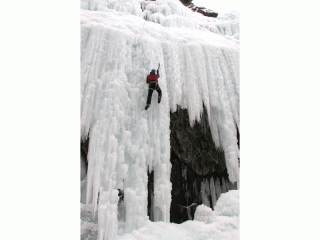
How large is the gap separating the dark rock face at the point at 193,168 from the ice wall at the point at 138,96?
109 mm

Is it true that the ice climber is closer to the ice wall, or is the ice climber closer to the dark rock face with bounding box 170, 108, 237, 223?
the ice wall

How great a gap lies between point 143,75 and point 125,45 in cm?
46

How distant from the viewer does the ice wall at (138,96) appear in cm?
253

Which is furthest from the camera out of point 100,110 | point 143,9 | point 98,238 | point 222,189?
point 143,9

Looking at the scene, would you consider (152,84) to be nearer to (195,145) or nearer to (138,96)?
(138,96)

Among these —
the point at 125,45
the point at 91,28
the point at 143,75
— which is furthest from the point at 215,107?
the point at 91,28

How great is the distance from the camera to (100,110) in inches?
103

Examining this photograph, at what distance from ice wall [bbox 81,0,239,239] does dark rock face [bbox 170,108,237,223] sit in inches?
4.3

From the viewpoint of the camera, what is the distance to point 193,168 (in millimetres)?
2955

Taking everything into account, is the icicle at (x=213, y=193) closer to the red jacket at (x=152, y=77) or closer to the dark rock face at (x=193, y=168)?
the dark rock face at (x=193, y=168)

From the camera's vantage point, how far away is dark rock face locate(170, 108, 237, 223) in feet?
9.21

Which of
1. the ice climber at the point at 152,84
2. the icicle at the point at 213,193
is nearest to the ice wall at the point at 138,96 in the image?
the ice climber at the point at 152,84

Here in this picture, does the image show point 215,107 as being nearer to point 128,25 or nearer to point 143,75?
point 143,75

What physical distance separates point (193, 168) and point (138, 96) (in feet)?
3.90
